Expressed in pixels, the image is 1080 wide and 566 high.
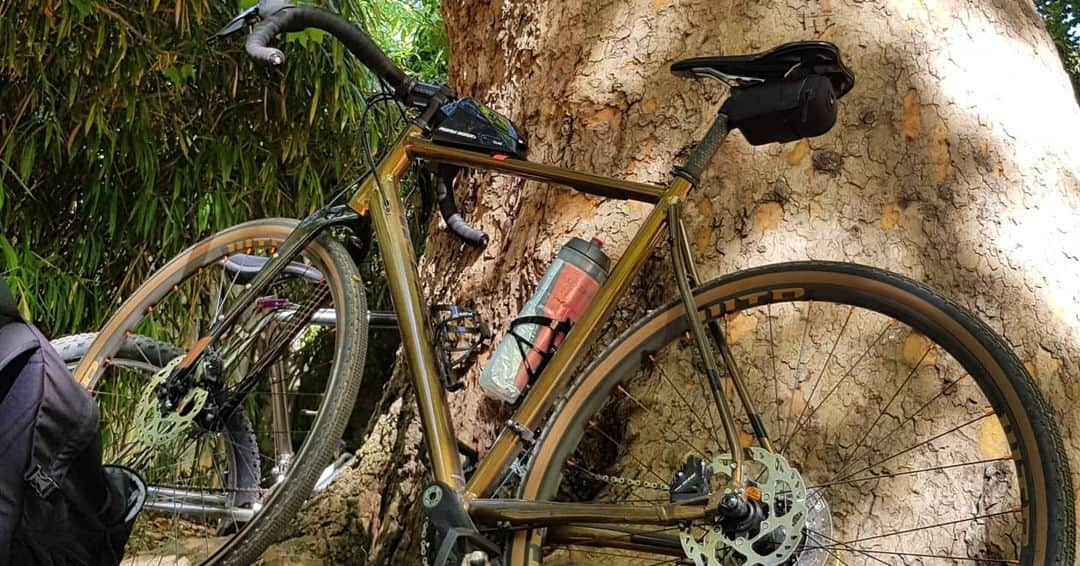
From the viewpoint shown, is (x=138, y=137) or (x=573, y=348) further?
(x=138, y=137)

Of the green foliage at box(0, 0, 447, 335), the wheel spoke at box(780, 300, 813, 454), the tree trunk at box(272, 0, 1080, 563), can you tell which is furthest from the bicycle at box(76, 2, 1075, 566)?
the green foliage at box(0, 0, 447, 335)

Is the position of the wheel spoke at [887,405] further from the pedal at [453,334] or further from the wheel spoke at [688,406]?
the pedal at [453,334]

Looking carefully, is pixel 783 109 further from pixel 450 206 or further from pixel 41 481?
pixel 41 481

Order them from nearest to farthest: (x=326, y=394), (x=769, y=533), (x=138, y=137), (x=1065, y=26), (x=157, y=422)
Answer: (x=769, y=533)
(x=326, y=394)
(x=157, y=422)
(x=138, y=137)
(x=1065, y=26)

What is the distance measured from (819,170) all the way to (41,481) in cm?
128

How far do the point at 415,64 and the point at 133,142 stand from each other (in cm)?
212

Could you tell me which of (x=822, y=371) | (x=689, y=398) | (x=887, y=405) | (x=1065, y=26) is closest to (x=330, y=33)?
(x=689, y=398)

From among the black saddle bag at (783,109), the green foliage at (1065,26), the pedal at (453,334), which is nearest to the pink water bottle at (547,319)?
the pedal at (453,334)

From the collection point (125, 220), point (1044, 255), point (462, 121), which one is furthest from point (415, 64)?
point (1044, 255)

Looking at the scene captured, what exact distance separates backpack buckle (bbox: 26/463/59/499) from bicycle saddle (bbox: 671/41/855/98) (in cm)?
106

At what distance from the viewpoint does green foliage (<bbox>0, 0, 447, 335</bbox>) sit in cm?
285

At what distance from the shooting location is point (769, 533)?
3.98 ft

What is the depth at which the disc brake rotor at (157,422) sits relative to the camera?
1.68m

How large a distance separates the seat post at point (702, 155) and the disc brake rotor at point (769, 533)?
41cm
